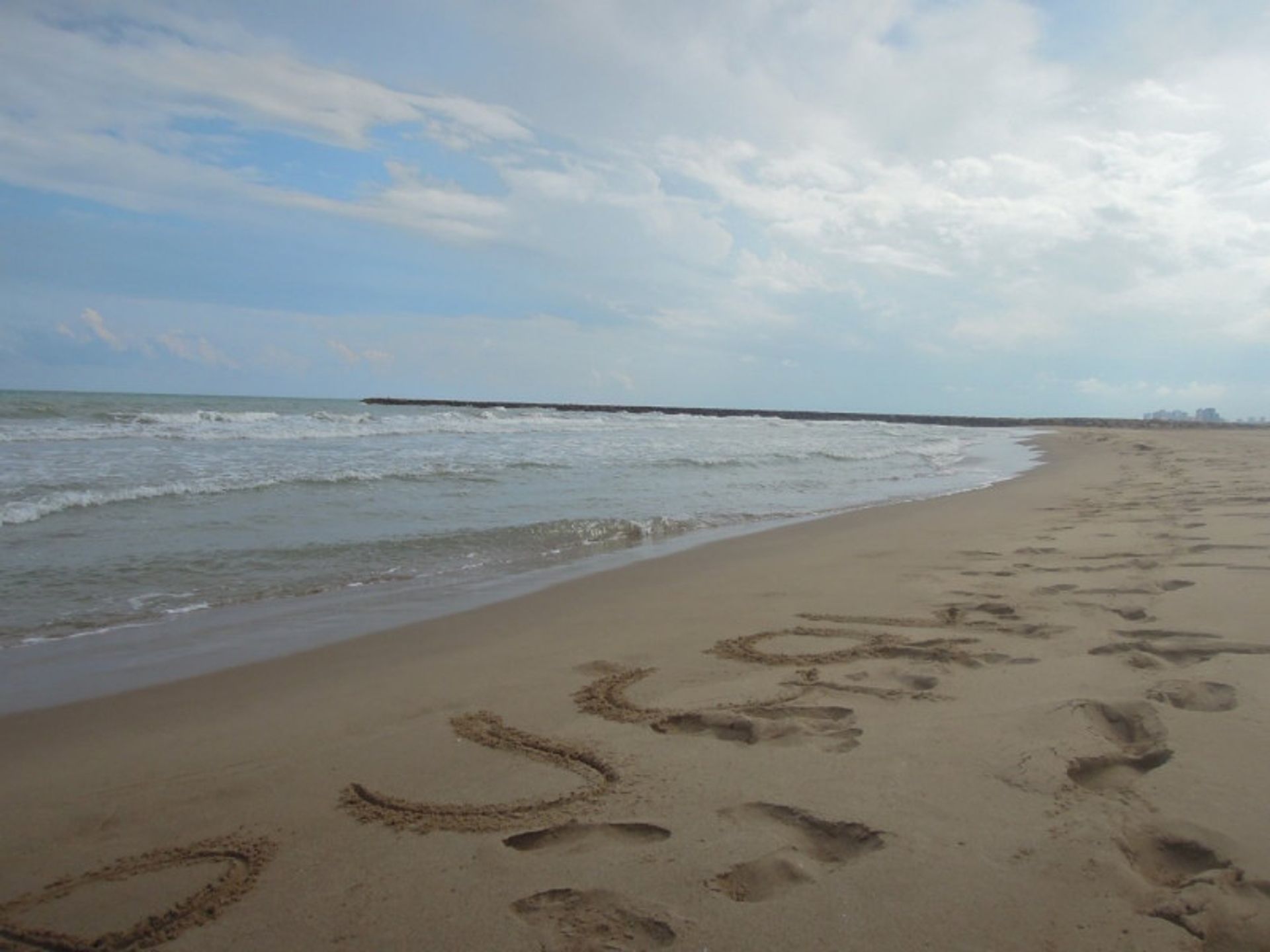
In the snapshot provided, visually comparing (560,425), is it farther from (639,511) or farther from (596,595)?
(596,595)

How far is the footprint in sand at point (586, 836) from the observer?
240 cm

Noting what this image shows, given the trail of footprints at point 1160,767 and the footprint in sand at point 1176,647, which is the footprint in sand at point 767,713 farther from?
the footprint in sand at point 1176,647

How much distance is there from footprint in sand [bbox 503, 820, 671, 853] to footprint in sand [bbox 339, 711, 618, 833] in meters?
0.10

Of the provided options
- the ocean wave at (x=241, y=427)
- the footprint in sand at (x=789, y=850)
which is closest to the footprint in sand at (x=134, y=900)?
the footprint in sand at (x=789, y=850)

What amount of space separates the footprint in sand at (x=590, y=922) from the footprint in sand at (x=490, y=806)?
1.54 ft

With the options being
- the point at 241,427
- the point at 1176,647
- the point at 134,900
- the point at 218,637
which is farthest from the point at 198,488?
the point at 241,427

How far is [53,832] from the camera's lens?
267cm

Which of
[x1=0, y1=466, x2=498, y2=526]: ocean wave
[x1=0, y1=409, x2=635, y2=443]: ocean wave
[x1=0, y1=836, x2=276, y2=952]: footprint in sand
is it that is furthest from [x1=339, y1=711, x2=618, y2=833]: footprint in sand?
[x1=0, y1=409, x2=635, y2=443]: ocean wave

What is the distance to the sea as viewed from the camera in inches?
247

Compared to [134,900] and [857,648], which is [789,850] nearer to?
[134,900]

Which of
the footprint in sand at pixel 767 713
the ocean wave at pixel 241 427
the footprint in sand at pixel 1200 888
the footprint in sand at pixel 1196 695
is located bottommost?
the footprint in sand at pixel 767 713

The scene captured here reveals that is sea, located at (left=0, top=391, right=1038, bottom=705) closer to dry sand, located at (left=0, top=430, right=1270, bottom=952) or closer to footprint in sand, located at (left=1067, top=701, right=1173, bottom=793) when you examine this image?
dry sand, located at (left=0, top=430, right=1270, bottom=952)

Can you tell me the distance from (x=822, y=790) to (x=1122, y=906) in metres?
0.88

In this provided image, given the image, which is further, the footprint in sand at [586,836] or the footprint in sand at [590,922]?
the footprint in sand at [586,836]
